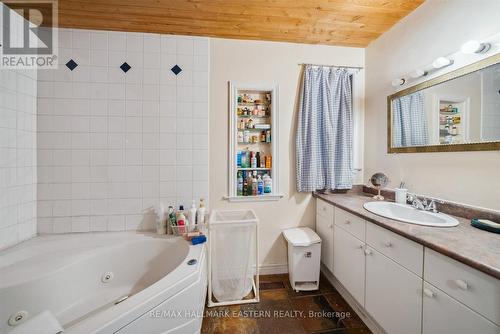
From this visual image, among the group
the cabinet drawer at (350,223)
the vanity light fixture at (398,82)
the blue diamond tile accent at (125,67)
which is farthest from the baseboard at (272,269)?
the blue diamond tile accent at (125,67)

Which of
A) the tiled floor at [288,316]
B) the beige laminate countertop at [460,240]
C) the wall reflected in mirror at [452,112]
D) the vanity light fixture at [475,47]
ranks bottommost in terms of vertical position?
the tiled floor at [288,316]

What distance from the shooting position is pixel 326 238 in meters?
1.94

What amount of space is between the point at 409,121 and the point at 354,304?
1582 millimetres

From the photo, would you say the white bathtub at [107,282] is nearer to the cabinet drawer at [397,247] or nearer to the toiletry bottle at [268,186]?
the toiletry bottle at [268,186]

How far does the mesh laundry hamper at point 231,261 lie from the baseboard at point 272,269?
396mm

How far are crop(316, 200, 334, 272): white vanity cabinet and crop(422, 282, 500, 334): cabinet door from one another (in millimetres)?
875

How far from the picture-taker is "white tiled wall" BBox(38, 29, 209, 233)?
1.77 m

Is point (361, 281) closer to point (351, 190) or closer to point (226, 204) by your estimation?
point (351, 190)

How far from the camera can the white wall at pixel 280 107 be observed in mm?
2012

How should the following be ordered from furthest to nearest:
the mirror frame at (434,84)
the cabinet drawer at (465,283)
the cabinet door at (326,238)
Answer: the cabinet door at (326,238) → the mirror frame at (434,84) → the cabinet drawer at (465,283)

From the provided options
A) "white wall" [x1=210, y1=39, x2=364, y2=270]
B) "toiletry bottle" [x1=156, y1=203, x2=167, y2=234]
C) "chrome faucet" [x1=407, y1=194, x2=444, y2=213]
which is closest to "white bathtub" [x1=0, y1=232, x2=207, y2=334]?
"toiletry bottle" [x1=156, y1=203, x2=167, y2=234]

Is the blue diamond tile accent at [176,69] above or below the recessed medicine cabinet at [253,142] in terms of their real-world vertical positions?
above

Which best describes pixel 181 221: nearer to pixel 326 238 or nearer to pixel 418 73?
pixel 326 238

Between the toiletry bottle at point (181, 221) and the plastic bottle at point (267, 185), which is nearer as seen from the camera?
the toiletry bottle at point (181, 221)
